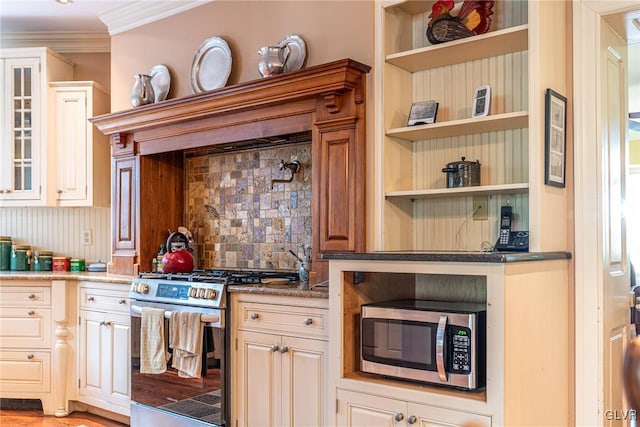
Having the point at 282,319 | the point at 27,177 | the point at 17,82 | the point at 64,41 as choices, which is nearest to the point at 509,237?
the point at 282,319

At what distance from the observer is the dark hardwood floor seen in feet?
12.7

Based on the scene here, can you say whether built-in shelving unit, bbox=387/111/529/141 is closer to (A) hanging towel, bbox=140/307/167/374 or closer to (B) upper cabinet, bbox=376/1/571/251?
(B) upper cabinet, bbox=376/1/571/251

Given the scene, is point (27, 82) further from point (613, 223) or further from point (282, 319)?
point (613, 223)

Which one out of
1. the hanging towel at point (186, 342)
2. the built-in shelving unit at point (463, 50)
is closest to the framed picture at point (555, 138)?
the built-in shelving unit at point (463, 50)

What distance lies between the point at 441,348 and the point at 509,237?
65 cm

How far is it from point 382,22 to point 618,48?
113 centimetres

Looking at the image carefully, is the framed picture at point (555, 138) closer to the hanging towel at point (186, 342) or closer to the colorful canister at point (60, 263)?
the hanging towel at point (186, 342)

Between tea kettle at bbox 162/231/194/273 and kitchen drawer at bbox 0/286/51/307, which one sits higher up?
tea kettle at bbox 162/231/194/273

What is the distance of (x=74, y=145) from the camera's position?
4.62m

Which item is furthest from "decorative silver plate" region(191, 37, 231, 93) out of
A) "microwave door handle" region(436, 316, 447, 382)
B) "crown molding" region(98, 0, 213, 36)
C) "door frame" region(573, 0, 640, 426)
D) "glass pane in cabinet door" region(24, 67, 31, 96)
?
"microwave door handle" region(436, 316, 447, 382)

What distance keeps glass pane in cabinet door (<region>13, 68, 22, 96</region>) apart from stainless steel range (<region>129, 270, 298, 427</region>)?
2096 mm

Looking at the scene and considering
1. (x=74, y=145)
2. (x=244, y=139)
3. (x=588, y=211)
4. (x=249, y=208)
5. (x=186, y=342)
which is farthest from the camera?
(x=74, y=145)

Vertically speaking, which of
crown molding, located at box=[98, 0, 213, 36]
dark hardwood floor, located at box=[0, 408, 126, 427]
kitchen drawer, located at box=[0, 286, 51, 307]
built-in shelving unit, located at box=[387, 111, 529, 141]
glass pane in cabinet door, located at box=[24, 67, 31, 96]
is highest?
crown molding, located at box=[98, 0, 213, 36]

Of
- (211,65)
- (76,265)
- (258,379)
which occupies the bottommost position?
(258,379)
